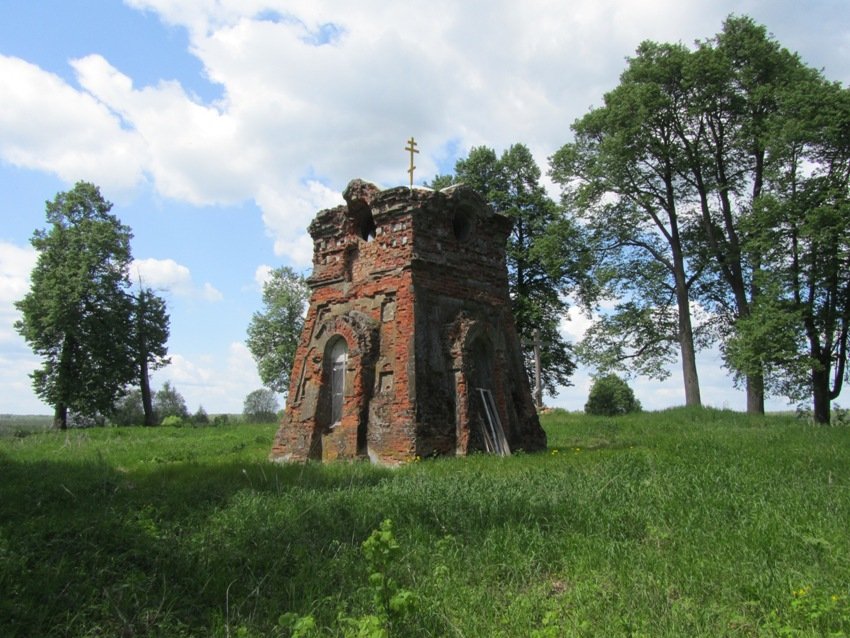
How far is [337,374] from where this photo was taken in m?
→ 14.6

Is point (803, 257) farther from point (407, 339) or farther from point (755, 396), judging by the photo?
point (407, 339)

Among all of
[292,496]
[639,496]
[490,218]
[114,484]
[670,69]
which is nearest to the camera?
[639,496]

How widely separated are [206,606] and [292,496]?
310 centimetres

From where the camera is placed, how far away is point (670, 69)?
24141 mm

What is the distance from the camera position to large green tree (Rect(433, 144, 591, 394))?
2850 cm

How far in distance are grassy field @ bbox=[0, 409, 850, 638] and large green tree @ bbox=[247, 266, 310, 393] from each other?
3235 cm

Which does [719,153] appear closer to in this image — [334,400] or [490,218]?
[490,218]

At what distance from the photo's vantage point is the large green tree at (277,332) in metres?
42.2

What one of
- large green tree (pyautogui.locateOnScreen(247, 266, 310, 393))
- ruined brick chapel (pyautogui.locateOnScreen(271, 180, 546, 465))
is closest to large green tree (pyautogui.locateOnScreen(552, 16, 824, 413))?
ruined brick chapel (pyautogui.locateOnScreen(271, 180, 546, 465))

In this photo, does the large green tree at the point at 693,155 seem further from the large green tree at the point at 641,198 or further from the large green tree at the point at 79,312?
the large green tree at the point at 79,312

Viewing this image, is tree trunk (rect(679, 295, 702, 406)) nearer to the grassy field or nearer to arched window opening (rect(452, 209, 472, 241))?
arched window opening (rect(452, 209, 472, 241))

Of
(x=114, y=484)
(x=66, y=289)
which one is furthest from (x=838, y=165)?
(x=66, y=289)

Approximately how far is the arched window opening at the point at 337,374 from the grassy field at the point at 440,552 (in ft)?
14.5

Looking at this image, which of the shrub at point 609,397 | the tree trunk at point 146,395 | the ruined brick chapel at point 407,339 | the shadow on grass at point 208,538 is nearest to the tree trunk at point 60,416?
the tree trunk at point 146,395
